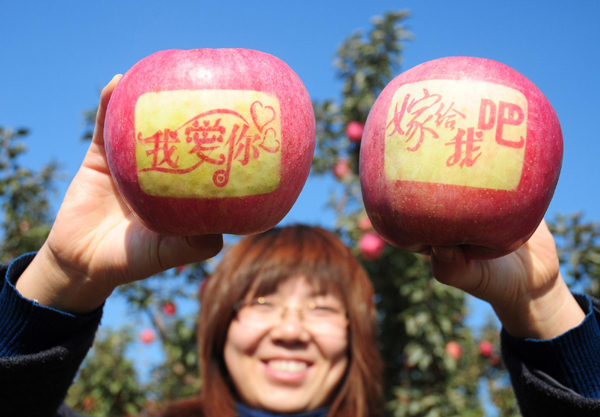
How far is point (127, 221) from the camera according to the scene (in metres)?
1.39

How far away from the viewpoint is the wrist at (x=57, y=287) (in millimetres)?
1334

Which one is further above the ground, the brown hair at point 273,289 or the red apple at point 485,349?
the brown hair at point 273,289

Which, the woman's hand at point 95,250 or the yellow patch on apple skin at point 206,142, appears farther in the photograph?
the woman's hand at point 95,250

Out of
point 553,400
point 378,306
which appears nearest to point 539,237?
point 553,400

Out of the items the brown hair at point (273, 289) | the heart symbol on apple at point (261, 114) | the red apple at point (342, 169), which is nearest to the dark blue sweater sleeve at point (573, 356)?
the brown hair at point (273, 289)

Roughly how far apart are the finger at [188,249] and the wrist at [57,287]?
0.22 metres

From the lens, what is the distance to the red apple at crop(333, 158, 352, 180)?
4.26 metres

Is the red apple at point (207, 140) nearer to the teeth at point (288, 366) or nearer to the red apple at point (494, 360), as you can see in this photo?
the teeth at point (288, 366)

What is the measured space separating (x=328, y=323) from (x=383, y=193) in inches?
42.5

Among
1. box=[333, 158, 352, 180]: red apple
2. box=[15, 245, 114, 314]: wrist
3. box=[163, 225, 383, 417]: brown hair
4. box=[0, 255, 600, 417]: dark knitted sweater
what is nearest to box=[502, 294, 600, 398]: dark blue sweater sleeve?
box=[0, 255, 600, 417]: dark knitted sweater

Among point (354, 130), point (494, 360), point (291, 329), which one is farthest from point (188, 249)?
point (494, 360)

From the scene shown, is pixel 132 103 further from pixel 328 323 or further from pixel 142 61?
pixel 328 323

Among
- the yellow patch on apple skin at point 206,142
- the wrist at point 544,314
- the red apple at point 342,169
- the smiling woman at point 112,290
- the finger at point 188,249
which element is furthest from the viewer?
the red apple at point 342,169

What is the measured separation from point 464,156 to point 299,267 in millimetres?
1206
